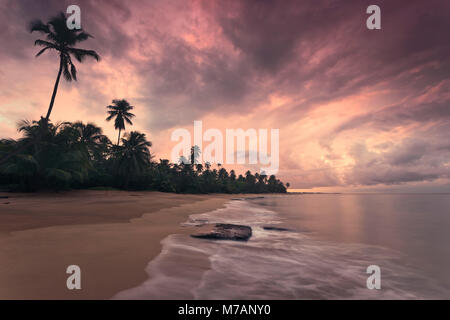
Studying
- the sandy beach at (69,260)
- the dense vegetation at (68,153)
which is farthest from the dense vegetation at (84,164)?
the sandy beach at (69,260)

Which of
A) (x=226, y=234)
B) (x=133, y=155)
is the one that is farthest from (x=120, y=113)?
(x=226, y=234)

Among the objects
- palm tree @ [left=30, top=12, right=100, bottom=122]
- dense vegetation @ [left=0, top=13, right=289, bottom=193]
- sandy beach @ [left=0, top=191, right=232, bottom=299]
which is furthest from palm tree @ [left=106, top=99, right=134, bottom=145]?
sandy beach @ [left=0, top=191, right=232, bottom=299]

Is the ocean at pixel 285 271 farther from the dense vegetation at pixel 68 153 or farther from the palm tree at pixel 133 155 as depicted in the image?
the palm tree at pixel 133 155

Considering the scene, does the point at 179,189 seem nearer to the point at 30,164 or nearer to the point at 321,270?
the point at 30,164

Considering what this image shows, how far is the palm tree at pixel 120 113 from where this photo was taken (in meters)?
52.0

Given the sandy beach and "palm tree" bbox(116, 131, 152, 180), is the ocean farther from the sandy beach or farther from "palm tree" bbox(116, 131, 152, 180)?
"palm tree" bbox(116, 131, 152, 180)

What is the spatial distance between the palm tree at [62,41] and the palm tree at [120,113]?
3005 centimetres

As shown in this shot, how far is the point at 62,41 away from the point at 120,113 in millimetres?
31917

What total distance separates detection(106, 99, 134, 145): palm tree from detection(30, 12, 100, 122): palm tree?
30052mm

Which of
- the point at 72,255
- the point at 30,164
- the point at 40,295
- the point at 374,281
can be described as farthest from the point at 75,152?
the point at 374,281

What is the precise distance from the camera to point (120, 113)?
172 feet

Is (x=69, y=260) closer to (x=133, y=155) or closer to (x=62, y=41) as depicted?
(x=62, y=41)

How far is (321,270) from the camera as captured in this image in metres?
5.38

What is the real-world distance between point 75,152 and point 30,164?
4.83 metres
